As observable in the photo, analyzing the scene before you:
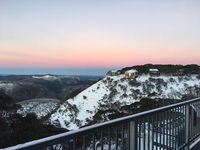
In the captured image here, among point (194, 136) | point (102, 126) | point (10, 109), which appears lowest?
point (10, 109)

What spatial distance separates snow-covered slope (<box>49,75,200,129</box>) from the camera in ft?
269

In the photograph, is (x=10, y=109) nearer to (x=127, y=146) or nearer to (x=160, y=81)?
(x=127, y=146)

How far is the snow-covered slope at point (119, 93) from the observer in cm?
8206

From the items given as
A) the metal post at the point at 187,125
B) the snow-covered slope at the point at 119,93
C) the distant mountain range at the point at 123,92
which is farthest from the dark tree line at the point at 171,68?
the metal post at the point at 187,125

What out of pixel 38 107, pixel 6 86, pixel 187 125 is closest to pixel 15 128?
pixel 187 125

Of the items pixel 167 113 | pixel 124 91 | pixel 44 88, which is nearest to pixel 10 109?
pixel 167 113

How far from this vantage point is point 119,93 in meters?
94.2

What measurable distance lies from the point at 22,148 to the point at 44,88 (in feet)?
459

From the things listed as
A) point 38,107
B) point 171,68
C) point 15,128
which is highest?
point 171,68

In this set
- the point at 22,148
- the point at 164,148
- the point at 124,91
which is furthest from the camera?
the point at 124,91

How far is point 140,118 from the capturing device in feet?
18.6

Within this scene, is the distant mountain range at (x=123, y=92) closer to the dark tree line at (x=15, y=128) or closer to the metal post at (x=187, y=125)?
the dark tree line at (x=15, y=128)

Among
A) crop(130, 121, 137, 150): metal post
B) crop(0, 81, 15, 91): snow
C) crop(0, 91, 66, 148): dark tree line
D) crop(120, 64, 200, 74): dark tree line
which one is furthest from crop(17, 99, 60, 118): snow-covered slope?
crop(130, 121, 137, 150): metal post

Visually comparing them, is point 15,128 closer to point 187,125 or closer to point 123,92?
point 187,125
